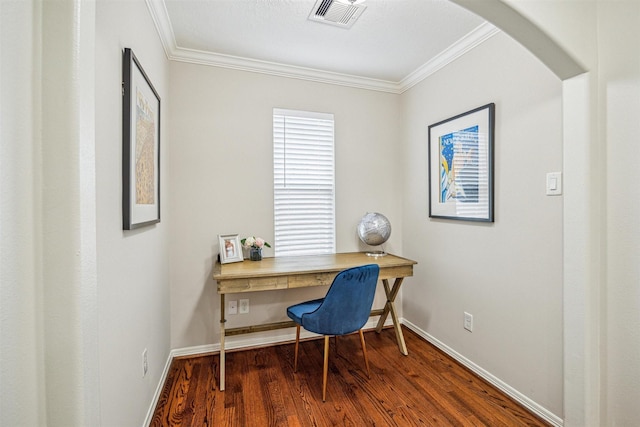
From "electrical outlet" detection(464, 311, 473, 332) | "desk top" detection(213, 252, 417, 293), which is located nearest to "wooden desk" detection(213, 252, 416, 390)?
"desk top" detection(213, 252, 417, 293)

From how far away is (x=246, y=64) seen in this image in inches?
104

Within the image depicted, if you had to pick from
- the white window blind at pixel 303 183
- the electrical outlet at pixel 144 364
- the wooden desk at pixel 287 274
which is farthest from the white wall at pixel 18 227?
the white window blind at pixel 303 183

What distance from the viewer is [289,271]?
7.29ft

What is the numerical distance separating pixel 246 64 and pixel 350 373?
2.67 m

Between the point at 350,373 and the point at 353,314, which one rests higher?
the point at 353,314

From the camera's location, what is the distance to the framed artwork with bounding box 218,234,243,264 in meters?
2.44

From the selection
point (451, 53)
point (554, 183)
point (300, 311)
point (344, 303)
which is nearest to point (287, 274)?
point (300, 311)

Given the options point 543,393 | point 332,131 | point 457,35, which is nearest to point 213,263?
point 332,131

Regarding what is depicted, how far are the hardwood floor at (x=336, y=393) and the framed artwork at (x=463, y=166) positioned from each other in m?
1.20

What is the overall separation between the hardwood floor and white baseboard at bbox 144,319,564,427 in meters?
0.04

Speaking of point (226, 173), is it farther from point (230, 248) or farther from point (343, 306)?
point (343, 306)

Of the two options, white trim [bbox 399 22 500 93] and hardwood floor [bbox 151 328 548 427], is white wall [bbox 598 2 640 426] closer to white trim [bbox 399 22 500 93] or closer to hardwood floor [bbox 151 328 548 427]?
hardwood floor [bbox 151 328 548 427]

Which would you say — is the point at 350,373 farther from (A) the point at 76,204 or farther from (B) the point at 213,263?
(A) the point at 76,204

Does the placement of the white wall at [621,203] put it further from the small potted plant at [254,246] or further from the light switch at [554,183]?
the small potted plant at [254,246]
